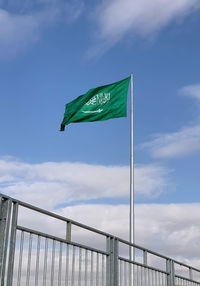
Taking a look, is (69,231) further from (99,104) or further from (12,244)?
(99,104)

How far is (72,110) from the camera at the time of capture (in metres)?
17.7

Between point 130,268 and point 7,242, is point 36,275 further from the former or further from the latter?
point 130,268

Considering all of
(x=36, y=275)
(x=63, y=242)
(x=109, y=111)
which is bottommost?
(x=36, y=275)

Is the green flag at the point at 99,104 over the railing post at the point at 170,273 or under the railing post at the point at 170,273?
over

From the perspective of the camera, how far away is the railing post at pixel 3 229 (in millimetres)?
5289

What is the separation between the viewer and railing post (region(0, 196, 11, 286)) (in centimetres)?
A: 529

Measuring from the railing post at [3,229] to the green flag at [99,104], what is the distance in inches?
443

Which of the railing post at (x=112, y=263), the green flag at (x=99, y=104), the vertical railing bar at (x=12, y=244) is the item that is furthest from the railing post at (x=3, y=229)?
the green flag at (x=99, y=104)

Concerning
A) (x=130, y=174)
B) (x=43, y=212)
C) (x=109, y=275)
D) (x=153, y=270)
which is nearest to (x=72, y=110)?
(x=130, y=174)

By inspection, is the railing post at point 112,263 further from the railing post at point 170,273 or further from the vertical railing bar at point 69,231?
the railing post at point 170,273

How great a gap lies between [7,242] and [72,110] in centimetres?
1247

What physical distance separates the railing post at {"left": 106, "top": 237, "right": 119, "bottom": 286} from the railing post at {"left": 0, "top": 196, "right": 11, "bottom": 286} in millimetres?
2651

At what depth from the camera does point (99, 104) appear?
56.6 ft

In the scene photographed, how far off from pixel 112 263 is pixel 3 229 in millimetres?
2794
